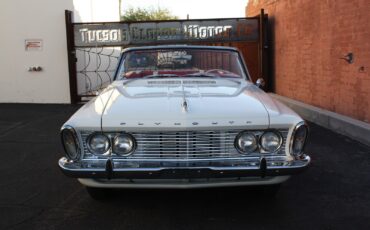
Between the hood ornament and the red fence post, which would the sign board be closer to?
the red fence post

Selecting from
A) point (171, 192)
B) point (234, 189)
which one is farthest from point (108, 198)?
point (234, 189)

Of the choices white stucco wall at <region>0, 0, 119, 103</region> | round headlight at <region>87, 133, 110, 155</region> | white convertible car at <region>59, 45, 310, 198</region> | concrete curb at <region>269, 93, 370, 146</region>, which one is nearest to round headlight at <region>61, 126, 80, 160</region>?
white convertible car at <region>59, 45, 310, 198</region>

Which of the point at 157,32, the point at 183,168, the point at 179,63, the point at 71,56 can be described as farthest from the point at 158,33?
the point at 183,168

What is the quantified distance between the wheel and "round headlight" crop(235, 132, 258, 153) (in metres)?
1.43

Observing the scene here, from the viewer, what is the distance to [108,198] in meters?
4.74

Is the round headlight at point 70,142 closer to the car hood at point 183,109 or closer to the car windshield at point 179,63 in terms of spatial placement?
the car hood at point 183,109

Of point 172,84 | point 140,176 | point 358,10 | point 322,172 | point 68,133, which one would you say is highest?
point 358,10

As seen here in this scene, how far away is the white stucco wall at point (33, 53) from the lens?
13.1 meters

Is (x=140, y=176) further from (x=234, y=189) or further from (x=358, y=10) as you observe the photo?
(x=358, y=10)

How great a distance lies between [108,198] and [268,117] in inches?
70.0

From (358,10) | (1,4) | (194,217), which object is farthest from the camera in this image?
(1,4)

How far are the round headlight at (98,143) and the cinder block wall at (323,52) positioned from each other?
5034mm

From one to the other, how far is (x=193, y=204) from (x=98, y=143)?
3.83 feet

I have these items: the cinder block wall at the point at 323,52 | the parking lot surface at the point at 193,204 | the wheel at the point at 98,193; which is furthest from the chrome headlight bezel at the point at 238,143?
the cinder block wall at the point at 323,52
